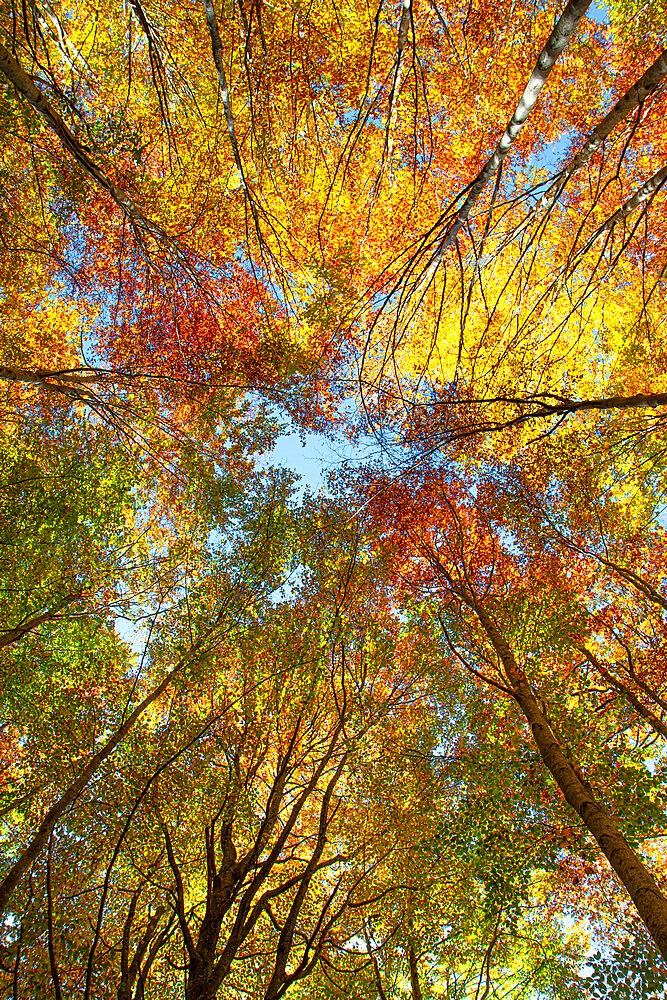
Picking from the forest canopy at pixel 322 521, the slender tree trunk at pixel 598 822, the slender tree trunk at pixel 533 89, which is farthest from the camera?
the forest canopy at pixel 322 521

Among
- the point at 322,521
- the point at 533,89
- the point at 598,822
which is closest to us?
the point at 533,89

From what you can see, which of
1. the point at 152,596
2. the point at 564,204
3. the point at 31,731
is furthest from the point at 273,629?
the point at 564,204

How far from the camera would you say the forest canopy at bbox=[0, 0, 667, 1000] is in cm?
609

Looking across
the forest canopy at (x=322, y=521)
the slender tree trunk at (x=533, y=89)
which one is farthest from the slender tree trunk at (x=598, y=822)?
the slender tree trunk at (x=533, y=89)

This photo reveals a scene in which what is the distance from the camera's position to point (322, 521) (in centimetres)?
821

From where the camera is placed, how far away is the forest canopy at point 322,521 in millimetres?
6086

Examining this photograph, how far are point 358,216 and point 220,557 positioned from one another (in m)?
7.38

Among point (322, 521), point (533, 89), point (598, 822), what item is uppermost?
point (322, 521)

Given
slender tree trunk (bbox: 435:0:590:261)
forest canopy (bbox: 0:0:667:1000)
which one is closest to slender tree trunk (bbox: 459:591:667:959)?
forest canopy (bbox: 0:0:667:1000)

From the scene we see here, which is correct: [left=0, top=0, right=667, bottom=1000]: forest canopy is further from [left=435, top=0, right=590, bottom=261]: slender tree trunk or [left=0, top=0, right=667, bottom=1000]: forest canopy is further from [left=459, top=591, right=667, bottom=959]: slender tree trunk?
[left=435, top=0, right=590, bottom=261]: slender tree trunk

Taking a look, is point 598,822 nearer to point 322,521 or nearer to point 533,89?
point 322,521

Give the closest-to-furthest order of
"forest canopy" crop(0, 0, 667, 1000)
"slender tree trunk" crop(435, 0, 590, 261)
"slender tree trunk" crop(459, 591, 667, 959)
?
"slender tree trunk" crop(435, 0, 590, 261)
"slender tree trunk" crop(459, 591, 667, 959)
"forest canopy" crop(0, 0, 667, 1000)

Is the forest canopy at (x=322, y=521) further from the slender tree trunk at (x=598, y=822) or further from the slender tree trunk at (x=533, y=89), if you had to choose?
the slender tree trunk at (x=533, y=89)

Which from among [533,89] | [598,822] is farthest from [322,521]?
[533,89]
